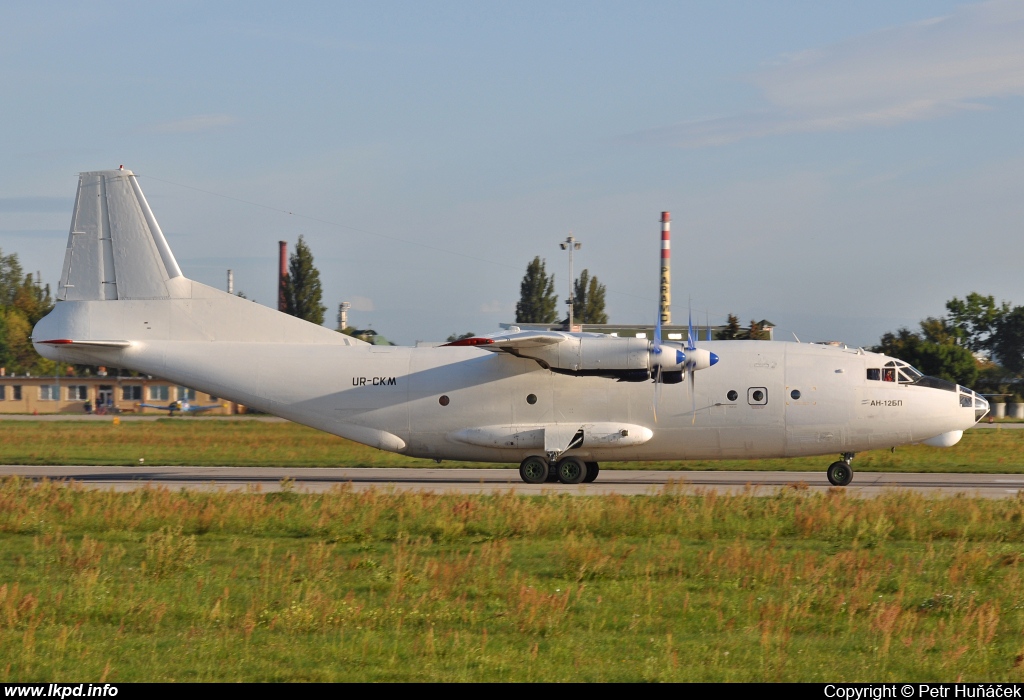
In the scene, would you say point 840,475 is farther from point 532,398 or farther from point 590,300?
point 590,300

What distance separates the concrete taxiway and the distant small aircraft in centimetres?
4774

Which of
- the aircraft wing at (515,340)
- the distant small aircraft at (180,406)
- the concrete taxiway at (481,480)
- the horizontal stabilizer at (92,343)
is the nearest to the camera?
the aircraft wing at (515,340)

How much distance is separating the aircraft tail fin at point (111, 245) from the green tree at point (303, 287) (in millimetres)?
66570

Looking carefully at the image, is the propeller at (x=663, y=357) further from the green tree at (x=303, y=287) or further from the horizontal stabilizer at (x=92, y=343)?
the green tree at (x=303, y=287)

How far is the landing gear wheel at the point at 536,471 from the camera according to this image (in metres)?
25.6

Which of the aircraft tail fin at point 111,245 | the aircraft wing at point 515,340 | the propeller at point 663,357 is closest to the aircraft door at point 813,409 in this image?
the propeller at point 663,357

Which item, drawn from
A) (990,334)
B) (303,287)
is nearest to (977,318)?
(990,334)

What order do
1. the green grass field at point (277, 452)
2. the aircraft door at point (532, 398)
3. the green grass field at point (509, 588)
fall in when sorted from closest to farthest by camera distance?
the green grass field at point (509, 588) → the aircraft door at point (532, 398) → the green grass field at point (277, 452)

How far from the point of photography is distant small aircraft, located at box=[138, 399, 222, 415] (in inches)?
3049

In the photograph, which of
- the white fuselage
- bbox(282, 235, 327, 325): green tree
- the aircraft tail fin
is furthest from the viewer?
bbox(282, 235, 327, 325): green tree

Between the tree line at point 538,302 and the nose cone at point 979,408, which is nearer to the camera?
the nose cone at point 979,408

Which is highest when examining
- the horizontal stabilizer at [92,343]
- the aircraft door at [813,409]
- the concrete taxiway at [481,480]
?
the horizontal stabilizer at [92,343]

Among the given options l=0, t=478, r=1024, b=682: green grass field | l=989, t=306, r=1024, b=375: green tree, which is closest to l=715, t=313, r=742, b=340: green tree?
l=0, t=478, r=1024, b=682: green grass field

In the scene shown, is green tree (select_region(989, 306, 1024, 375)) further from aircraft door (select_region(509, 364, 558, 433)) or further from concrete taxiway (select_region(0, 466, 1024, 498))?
aircraft door (select_region(509, 364, 558, 433))
